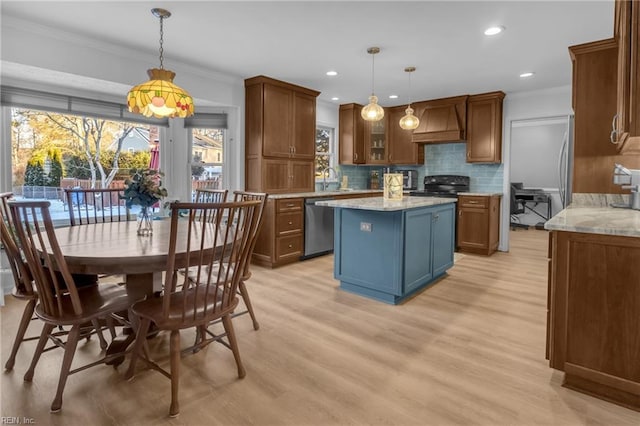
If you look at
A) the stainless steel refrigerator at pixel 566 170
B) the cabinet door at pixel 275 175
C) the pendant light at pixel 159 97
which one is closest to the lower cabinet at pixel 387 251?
the cabinet door at pixel 275 175

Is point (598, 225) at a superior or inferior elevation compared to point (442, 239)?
superior

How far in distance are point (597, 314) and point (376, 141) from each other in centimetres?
494

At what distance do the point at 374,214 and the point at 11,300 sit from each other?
3.26 m

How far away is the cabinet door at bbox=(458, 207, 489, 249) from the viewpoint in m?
5.19

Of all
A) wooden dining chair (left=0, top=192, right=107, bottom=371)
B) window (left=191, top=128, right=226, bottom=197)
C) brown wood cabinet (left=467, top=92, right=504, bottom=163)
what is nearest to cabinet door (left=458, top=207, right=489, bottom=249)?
brown wood cabinet (left=467, top=92, right=504, bottom=163)

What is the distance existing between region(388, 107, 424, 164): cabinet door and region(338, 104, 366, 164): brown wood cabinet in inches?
20.7

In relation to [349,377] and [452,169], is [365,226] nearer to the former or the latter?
[349,377]

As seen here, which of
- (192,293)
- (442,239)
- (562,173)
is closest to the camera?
(192,293)

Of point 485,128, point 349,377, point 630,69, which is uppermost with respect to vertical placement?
point 485,128

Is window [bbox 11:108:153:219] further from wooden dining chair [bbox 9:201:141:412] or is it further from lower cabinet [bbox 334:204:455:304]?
lower cabinet [bbox 334:204:455:304]

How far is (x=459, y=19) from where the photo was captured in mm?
2936

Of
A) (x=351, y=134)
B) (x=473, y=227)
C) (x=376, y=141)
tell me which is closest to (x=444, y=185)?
(x=473, y=227)

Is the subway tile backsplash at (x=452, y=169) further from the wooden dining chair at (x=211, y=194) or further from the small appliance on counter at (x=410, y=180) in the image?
the wooden dining chair at (x=211, y=194)

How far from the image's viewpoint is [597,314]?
180cm
